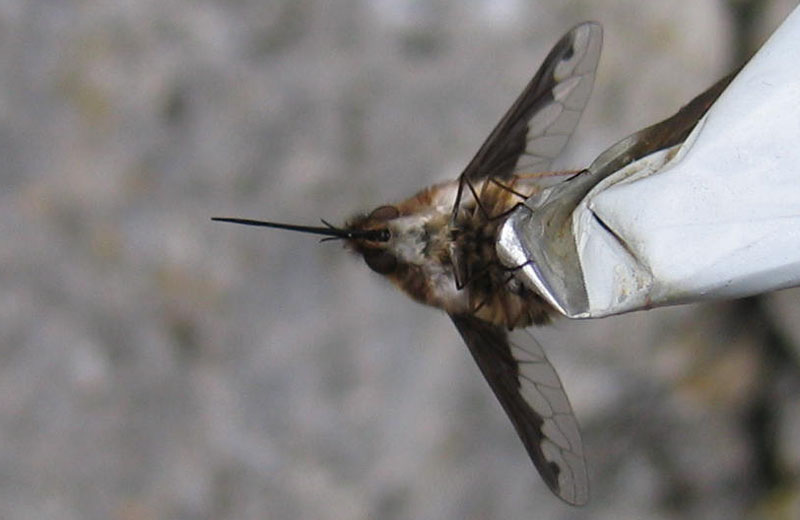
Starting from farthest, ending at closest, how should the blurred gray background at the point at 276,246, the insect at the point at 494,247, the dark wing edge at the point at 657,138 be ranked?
the blurred gray background at the point at 276,246 < the insect at the point at 494,247 < the dark wing edge at the point at 657,138

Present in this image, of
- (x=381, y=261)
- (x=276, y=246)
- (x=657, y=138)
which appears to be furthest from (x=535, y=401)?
(x=276, y=246)

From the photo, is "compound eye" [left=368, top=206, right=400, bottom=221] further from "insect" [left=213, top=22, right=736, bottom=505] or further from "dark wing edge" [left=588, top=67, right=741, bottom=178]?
"dark wing edge" [left=588, top=67, right=741, bottom=178]

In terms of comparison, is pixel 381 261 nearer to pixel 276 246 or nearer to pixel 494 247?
pixel 494 247

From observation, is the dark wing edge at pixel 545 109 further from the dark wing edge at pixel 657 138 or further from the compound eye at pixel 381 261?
the dark wing edge at pixel 657 138

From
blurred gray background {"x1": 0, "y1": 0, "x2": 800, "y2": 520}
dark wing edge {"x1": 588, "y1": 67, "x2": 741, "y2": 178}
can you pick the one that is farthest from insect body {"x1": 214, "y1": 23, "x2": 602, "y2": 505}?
blurred gray background {"x1": 0, "y1": 0, "x2": 800, "y2": 520}

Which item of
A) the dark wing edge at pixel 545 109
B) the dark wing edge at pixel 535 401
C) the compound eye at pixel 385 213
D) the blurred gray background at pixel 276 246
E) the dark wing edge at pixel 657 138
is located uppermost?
the blurred gray background at pixel 276 246

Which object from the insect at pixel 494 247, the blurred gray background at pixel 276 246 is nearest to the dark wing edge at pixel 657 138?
the insect at pixel 494 247
